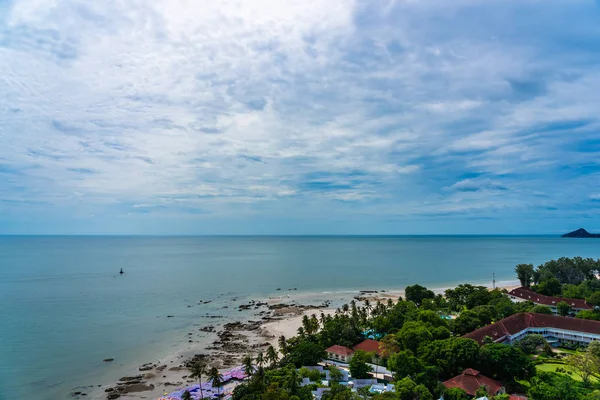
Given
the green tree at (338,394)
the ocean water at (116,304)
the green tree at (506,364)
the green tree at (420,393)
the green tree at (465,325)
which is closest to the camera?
the green tree at (338,394)

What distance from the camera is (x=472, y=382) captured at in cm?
2903

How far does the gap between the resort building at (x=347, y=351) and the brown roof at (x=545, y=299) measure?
115 feet

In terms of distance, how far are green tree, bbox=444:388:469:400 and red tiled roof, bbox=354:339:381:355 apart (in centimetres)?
1125

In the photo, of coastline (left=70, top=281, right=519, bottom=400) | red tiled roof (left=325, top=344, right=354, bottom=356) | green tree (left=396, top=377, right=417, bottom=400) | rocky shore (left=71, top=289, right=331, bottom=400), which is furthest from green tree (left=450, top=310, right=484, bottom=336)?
rocky shore (left=71, top=289, right=331, bottom=400)

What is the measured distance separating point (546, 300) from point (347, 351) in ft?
130

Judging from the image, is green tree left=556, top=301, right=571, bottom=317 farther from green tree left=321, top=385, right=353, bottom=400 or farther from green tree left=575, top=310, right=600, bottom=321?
green tree left=321, top=385, right=353, bottom=400

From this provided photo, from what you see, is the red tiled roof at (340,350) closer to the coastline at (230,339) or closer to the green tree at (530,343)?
the coastline at (230,339)

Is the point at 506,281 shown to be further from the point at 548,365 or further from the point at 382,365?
the point at 382,365

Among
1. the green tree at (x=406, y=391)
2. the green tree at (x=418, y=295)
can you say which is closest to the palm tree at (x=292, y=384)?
the green tree at (x=406, y=391)

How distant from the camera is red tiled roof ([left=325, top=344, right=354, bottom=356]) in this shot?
3841 centimetres

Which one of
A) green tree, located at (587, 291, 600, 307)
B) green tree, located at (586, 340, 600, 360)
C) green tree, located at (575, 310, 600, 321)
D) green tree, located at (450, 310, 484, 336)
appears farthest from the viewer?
green tree, located at (587, 291, 600, 307)

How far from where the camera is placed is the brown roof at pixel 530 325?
4025 centimetres

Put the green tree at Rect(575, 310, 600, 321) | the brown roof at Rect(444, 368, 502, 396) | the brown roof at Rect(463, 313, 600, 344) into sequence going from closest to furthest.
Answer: the brown roof at Rect(444, 368, 502, 396)
the brown roof at Rect(463, 313, 600, 344)
the green tree at Rect(575, 310, 600, 321)

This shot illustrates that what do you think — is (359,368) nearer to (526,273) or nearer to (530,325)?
(530,325)
